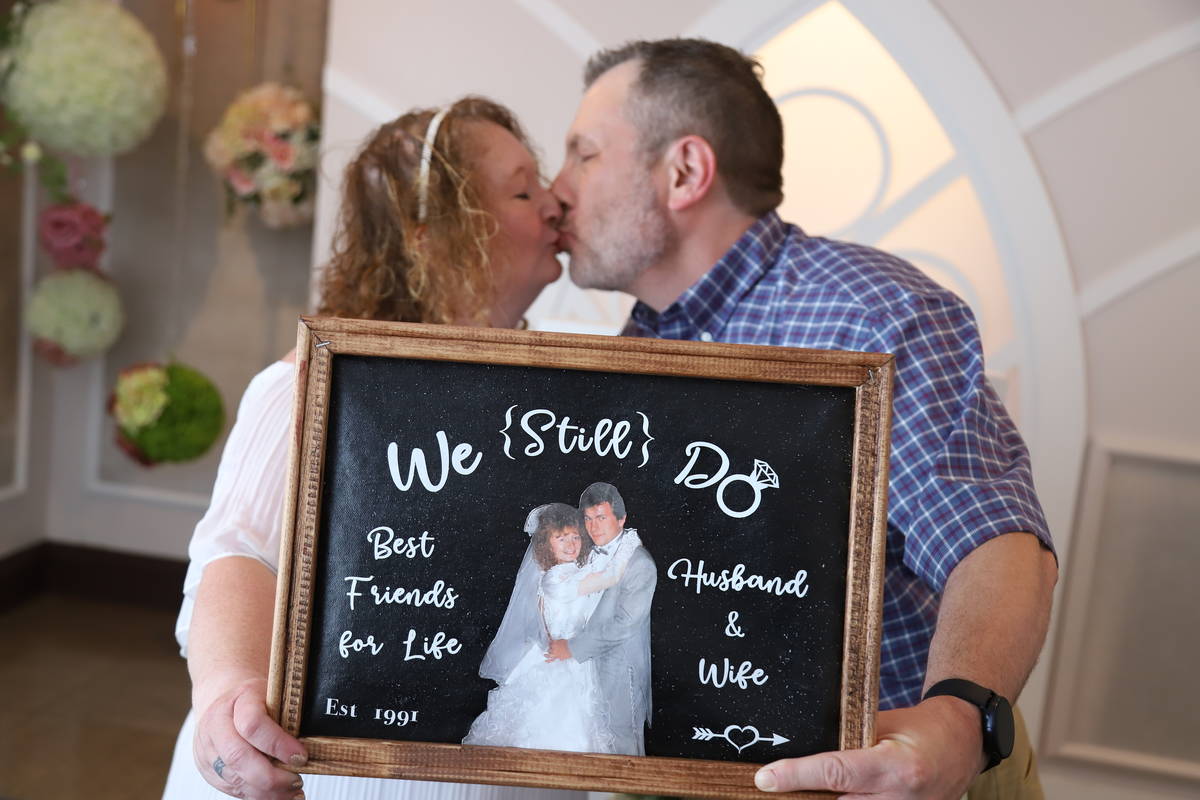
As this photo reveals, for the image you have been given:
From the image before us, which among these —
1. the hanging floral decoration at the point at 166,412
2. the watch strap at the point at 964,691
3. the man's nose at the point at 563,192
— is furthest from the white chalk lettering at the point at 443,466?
the hanging floral decoration at the point at 166,412

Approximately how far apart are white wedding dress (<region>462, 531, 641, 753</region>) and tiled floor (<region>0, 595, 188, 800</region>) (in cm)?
227

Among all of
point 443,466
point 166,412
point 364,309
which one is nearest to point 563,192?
point 364,309

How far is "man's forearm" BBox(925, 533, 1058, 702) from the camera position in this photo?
1104mm

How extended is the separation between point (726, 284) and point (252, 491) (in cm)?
82

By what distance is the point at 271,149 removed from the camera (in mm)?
3324

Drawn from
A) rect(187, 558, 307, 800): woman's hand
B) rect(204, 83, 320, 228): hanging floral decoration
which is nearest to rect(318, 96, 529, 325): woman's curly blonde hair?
rect(187, 558, 307, 800): woman's hand

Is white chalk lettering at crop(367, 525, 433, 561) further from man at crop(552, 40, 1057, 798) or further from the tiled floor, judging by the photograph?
the tiled floor

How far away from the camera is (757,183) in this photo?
1.83 metres

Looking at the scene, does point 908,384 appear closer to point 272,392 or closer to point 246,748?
point 272,392

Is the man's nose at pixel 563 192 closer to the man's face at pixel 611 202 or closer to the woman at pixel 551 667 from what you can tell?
the man's face at pixel 611 202

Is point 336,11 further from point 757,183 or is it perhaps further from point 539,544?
point 539,544

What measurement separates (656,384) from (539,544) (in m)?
0.17

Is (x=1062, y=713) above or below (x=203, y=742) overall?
below

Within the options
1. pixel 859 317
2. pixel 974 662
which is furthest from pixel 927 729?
pixel 859 317
